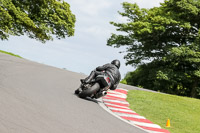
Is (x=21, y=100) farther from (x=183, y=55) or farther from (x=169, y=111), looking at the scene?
(x=183, y=55)

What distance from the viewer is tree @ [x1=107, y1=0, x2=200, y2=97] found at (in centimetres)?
2636

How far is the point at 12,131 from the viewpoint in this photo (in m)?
3.81

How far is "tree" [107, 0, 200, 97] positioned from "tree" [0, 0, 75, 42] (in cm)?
783

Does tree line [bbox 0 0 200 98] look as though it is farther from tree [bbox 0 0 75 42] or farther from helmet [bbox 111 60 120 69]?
helmet [bbox 111 60 120 69]

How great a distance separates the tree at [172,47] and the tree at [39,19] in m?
7.83

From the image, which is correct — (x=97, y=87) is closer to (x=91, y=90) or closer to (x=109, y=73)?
(x=91, y=90)

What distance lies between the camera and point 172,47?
2716 centimetres

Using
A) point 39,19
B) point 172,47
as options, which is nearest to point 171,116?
point 172,47

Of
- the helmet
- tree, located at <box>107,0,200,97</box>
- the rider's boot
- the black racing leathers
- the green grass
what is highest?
tree, located at <box>107,0,200,97</box>

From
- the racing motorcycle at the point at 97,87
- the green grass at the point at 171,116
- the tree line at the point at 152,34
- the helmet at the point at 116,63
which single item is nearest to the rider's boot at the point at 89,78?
the racing motorcycle at the point at 97,87

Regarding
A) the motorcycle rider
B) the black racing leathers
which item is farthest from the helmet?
the black racing leathers

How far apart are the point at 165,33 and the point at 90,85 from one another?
884 inches

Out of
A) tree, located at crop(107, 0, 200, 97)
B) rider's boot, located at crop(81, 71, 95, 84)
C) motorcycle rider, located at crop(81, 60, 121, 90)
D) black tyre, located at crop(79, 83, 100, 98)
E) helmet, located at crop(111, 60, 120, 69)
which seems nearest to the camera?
black tyre, located at crop(79, 83, 100, 98)

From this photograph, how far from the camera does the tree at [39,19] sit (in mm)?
27716
